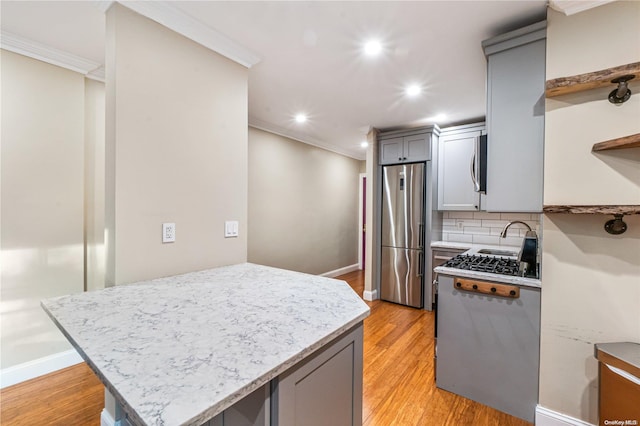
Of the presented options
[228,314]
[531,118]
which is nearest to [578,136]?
[531,118]

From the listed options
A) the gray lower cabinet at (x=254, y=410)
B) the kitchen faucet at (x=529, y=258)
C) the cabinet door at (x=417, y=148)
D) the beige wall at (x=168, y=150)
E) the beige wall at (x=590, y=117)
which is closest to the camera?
the gray lower cabinet at (x=254, y=410)

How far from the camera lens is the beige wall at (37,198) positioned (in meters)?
2.01

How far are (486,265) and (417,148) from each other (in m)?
2.05

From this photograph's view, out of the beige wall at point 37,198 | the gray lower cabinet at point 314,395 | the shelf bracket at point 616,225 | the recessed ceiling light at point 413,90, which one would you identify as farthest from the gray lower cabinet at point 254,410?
the recessed ceiling light at point 413,90

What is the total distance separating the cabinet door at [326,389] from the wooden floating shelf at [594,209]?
1.28 meters

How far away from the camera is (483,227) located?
3.77 m

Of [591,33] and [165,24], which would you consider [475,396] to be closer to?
[591,33]

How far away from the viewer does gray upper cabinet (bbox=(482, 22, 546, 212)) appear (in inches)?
64.7

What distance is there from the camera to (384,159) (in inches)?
157

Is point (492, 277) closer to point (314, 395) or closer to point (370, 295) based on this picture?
point (314, 395)

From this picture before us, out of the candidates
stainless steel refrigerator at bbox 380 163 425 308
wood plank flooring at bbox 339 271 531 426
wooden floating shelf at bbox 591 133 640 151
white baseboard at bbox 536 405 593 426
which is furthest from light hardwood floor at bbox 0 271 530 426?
wooden floating shelf at bbox 591 133 640 151

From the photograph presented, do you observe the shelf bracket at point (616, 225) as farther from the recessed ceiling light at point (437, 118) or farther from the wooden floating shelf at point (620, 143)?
the recessed ceiling light at point (437, 118)

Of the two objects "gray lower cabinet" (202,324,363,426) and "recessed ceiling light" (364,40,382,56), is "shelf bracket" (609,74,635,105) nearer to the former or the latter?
"recessed ceiling light" (364,40,382,56)

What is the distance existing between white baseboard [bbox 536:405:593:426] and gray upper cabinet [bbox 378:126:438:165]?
2.78m
